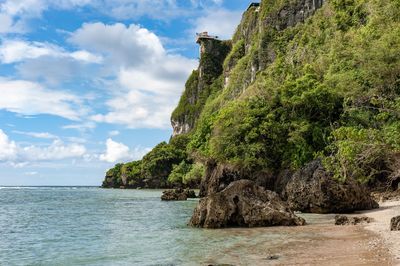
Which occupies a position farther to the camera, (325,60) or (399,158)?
(325,60)

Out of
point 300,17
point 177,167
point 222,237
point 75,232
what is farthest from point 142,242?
point 300,17

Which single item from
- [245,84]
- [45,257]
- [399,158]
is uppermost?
[245,84]

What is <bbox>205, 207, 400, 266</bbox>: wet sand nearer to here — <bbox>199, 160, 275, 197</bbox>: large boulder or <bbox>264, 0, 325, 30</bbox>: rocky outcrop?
<bbox>199, 160, 275, 197</bbox>: large boulder

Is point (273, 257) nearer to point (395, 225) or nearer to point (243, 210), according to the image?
point (395, 225)

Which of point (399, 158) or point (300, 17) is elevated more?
point (300, 17)

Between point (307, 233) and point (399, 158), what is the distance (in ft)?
23.2

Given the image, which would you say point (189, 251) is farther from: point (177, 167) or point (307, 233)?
point (177, 167)

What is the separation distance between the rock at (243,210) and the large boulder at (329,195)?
5.38 metres

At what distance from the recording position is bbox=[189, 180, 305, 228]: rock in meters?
21.5

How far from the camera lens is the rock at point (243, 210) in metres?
21.5

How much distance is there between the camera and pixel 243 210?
21875mm

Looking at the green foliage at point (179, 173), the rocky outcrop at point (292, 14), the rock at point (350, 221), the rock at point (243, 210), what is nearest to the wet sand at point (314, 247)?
the rock at point (350, 221)

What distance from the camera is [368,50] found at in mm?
34469

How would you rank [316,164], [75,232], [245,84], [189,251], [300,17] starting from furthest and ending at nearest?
[245,84] → [300,17] → [316,164] → [75,232] → [189,251]
